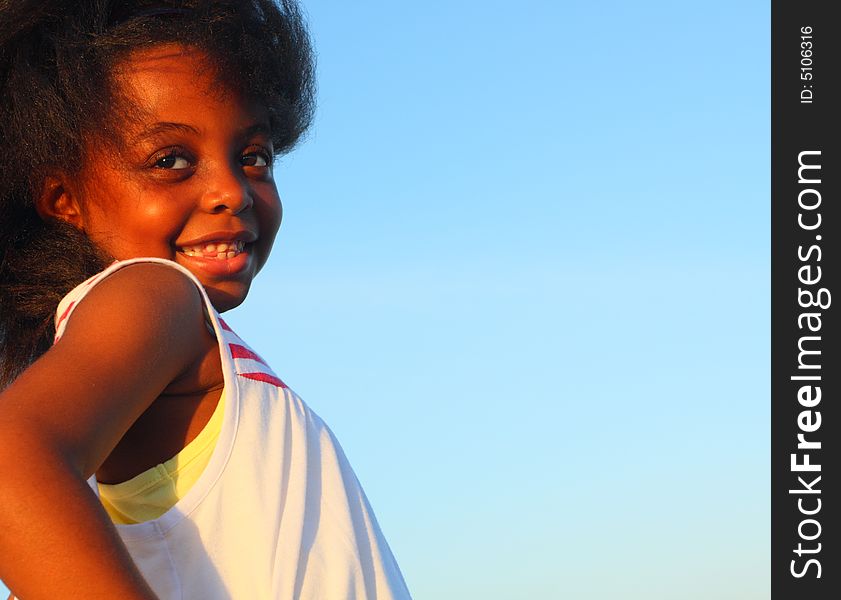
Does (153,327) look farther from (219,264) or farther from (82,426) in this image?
(219,264)

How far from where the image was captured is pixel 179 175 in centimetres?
233

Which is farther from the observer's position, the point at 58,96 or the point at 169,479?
the point at 58,96

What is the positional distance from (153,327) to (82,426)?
0.22m

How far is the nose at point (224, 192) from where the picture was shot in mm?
2336

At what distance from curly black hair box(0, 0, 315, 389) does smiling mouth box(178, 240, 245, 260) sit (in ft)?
0.58

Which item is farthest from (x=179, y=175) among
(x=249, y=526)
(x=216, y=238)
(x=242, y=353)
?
(x=249, y=526)

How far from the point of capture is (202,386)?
194 cm

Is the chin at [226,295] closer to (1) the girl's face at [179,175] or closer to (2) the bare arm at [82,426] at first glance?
(1) the girl's face at [179,175]

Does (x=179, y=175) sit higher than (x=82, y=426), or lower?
higher

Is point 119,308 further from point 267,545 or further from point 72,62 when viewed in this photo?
point 72,62

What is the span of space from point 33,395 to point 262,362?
0.50 m
